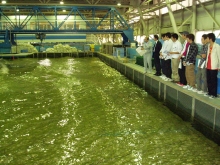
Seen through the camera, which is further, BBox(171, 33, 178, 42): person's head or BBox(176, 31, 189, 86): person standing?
BBox(171, 33, 178, 42): person's head

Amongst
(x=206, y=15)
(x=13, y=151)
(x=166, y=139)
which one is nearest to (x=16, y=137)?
(x=13, y=151)

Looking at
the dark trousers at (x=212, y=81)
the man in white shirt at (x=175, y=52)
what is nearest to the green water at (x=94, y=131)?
the dark trousers at (x=212, y=81)

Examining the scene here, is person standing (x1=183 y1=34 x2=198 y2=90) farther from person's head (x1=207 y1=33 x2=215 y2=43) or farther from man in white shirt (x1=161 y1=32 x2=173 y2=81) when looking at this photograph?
man in white shirt (x1=161 y1=32 x2=173 y2=81)

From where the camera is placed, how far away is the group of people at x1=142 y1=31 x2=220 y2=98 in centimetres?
588

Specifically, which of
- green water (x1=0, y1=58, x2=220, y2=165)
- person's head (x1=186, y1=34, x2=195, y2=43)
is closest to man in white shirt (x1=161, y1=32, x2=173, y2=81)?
green water (x1=0, y1=58, x2=220, y2=165)

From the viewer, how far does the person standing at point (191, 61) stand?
6863 mm

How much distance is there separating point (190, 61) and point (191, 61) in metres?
0.03

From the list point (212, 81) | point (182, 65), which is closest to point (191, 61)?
point (182, 65)

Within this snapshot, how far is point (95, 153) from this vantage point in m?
4.77

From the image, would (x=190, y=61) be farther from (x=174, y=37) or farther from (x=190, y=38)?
(x=174, y=37)

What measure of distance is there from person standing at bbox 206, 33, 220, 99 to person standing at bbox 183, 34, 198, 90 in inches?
35.2

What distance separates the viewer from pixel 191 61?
22.6ft

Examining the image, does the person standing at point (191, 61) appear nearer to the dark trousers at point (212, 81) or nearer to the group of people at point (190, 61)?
the group of people at point (190, 61)

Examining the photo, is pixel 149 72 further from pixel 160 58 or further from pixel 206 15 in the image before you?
pixel 206 15
